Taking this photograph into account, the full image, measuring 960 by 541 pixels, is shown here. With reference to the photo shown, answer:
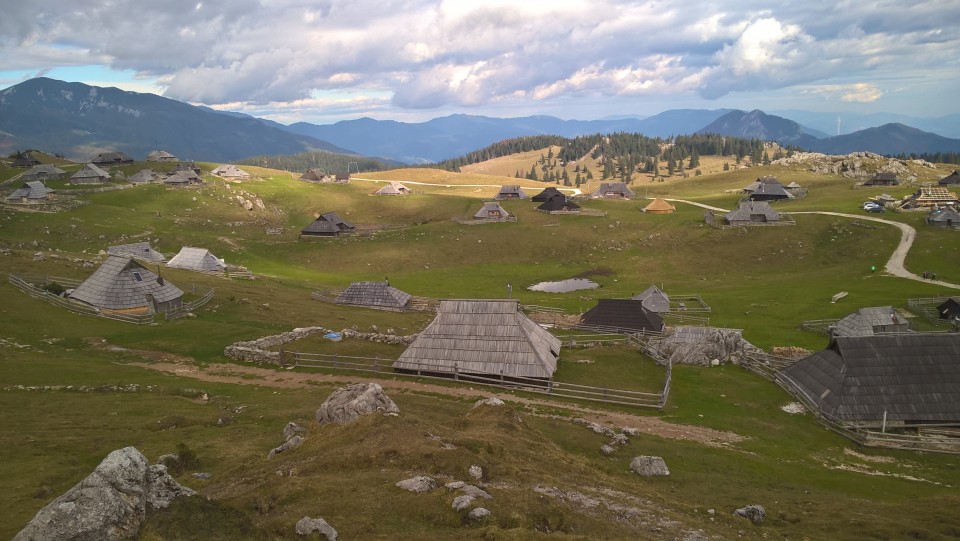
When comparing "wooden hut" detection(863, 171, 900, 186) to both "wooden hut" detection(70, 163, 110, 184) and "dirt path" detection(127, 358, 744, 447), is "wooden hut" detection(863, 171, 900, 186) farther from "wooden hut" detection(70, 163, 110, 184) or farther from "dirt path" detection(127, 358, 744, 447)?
"wooden hut" detection(70, 163, 110, 184)

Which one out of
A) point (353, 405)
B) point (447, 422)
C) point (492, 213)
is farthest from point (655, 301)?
point (492, 213)

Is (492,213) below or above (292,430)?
above

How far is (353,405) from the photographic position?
991 inches

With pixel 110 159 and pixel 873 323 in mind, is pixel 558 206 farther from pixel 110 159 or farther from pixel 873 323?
pixel 110 159

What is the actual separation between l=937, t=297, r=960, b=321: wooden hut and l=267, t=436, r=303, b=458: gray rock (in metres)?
60.9

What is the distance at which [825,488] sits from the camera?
25047mm

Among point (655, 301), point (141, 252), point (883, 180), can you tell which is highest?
point (883, 180)

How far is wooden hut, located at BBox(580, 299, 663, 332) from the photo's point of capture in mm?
54719

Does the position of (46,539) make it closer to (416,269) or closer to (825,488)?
(825,488)

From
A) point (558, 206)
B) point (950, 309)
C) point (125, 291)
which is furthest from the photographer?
point (558, 206)

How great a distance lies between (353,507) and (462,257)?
258ft

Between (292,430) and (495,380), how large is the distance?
52.7 ft

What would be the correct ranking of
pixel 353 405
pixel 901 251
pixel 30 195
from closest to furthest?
1. pixel 353 405
2. pixel 901 251
3. pixel 30 195

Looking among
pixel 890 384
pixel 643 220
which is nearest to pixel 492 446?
pixel 890 384
